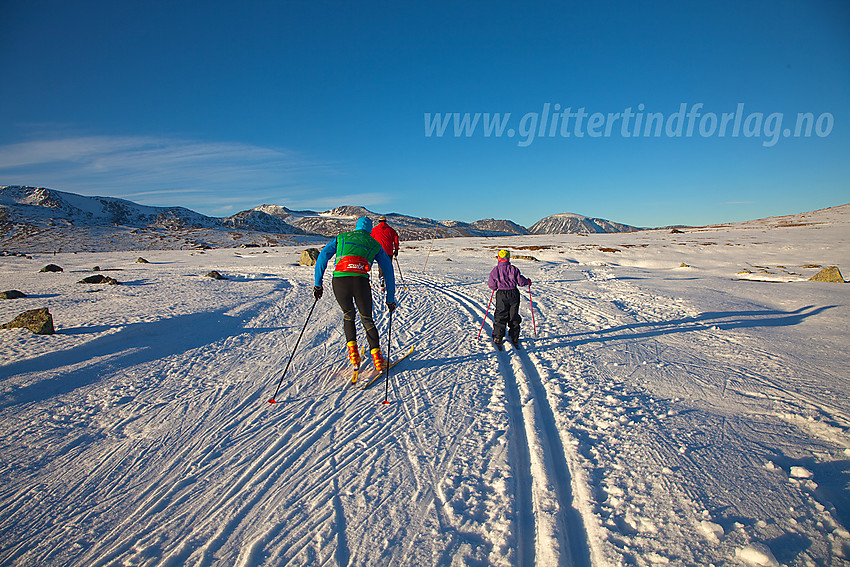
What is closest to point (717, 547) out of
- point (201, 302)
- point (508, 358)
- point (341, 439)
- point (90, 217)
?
point (341, 439)

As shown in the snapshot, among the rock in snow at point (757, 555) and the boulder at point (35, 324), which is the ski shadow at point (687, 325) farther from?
the boulder at point (35, 324)

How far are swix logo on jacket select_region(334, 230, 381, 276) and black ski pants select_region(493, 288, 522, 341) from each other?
270 centimetres

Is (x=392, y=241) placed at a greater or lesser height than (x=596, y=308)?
greater

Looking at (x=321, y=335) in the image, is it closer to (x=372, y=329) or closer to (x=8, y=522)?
(x=372, y=329)

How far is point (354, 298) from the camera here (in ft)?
17.2

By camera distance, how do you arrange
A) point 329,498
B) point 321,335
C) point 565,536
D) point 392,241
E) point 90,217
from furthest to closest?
point 90,217
point 392,241
point 321,335
point 329,498
point 565,536

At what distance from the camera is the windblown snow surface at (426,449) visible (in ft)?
8.09

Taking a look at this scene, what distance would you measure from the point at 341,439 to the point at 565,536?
2208mm

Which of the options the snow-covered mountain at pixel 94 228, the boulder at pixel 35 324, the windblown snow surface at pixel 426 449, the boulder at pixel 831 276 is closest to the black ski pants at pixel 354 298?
the windblown snow surface at pixel 426 449

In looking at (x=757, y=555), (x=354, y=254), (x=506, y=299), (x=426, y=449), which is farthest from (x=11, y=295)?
(x=757, y=555)

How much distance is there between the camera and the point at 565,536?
2.54 m

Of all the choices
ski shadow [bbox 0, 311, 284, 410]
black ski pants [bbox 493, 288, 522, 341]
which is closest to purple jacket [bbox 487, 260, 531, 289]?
black ski pants [bbox 493, 288, 522, 341]

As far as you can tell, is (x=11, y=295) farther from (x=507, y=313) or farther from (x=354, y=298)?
(x=507, y=313)

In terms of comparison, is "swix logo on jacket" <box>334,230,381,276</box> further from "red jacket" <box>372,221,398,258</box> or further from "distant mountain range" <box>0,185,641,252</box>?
"distant mountain range" <box>0,185,641,252</box>
